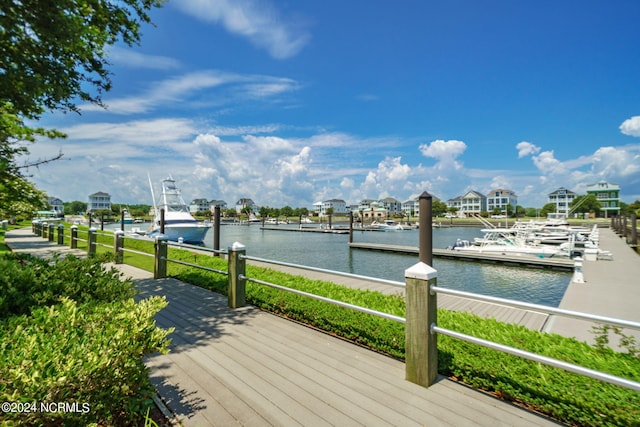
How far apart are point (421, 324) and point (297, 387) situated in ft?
4.75

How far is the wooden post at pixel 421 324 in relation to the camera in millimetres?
3238

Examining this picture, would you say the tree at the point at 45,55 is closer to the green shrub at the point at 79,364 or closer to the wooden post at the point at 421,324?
the green shrub at the point at 79,364

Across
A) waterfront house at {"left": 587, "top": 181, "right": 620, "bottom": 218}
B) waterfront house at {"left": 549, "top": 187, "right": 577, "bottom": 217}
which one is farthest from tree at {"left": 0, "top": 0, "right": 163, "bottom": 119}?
waterfront house at {"left": 549, "top": 187, "right": 577, "bottom": 217}

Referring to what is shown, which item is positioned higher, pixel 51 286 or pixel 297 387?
pixel 51 286

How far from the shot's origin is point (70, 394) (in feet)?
6.84

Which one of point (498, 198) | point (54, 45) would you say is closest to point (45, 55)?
point (54, 45)

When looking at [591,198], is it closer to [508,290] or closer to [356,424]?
[508,290]

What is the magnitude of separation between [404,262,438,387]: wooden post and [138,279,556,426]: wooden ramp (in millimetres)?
167

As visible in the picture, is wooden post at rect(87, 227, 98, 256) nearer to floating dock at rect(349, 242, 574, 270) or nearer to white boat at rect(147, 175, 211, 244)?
white boat at rect(147, 175, 211, 244)

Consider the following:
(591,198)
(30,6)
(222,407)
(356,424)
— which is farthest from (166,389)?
(591,198)

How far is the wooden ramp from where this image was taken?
9.37 ft

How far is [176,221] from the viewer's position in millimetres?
32375

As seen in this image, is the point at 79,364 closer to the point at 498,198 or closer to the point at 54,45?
the point at 54,45

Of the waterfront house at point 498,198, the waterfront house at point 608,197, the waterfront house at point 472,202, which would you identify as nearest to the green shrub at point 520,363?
the waterfront house at point 608,197
